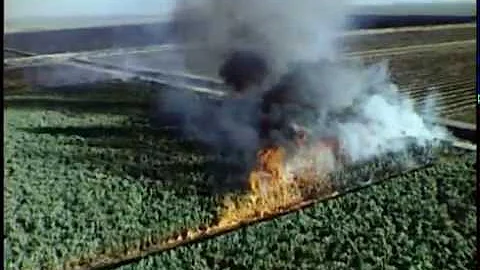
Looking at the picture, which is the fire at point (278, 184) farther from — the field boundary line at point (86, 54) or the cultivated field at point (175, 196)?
the field boundary line at point (86, 54)

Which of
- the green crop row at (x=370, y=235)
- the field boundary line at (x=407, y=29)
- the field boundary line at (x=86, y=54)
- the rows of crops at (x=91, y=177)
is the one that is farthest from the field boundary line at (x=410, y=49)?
the rows of crops at (x=91, y=177)

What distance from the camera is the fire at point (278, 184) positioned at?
3.58 metres

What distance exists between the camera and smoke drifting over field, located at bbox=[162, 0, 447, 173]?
3451 mm

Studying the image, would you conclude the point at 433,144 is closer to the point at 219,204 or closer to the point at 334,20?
the point at 334,20

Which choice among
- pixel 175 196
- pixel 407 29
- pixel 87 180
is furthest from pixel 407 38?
pixel 87 180

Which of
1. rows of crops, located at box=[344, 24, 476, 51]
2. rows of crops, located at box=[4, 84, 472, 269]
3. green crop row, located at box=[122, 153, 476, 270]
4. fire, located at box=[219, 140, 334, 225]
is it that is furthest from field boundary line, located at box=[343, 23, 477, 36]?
rows of crops, located at box=[4, 84, 472, 269]

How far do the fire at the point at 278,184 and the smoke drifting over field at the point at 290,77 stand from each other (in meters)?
0.09

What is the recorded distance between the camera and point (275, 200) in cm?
380

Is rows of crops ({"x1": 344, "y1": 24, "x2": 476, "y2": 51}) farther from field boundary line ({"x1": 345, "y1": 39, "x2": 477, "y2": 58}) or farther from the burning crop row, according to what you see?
the burning crop row

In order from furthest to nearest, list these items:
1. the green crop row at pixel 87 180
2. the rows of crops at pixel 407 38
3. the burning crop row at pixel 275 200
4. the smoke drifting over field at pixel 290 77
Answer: the rows of crops at pixel 407 38 < the smoke drifting over field at pixel 290 77 < the burning crop row at pixel 275 200 < the green crop row at pixel 87 180

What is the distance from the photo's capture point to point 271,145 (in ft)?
12.1

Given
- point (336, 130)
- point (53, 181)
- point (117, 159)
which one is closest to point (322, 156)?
point (336, 130)

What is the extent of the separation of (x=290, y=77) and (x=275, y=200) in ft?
2.22

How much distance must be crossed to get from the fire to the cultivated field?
0.08 metres
